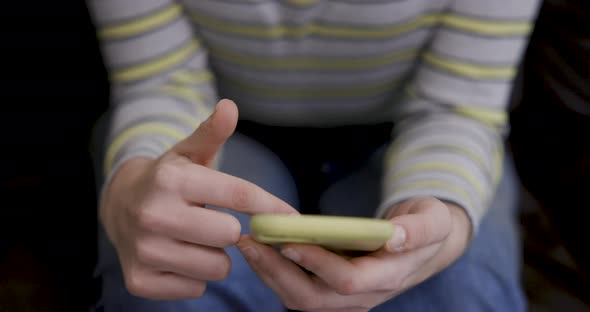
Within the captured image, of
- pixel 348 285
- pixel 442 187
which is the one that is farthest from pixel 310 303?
A: pixel 442 187

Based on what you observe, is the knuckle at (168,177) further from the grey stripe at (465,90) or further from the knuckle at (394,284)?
the grey stripe at (465,90)

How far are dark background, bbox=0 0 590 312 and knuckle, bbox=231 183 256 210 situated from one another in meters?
0.31

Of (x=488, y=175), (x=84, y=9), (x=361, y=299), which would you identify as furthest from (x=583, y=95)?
(x=84, y=9)

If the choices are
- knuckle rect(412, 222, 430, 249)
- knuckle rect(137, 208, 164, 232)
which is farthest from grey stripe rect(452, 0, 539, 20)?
knuckle rect(137, 208, 164, 232)

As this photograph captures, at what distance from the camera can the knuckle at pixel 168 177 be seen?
379mm

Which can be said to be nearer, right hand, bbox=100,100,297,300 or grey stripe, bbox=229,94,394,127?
A: right hand, bbox=100,100,297,300

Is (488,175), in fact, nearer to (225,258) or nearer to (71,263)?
(225,258)

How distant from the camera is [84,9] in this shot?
2.02ft

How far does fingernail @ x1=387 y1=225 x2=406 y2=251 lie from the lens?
1.19ft

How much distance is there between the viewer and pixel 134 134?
510 mm

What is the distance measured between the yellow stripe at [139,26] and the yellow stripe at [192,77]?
55mm

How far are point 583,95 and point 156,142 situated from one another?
493 mm

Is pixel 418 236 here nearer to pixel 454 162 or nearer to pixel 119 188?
pixel 454 162

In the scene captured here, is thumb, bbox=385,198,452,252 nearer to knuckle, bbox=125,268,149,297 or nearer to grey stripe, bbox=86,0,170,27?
knuckle, bbox=125,268,149,297
